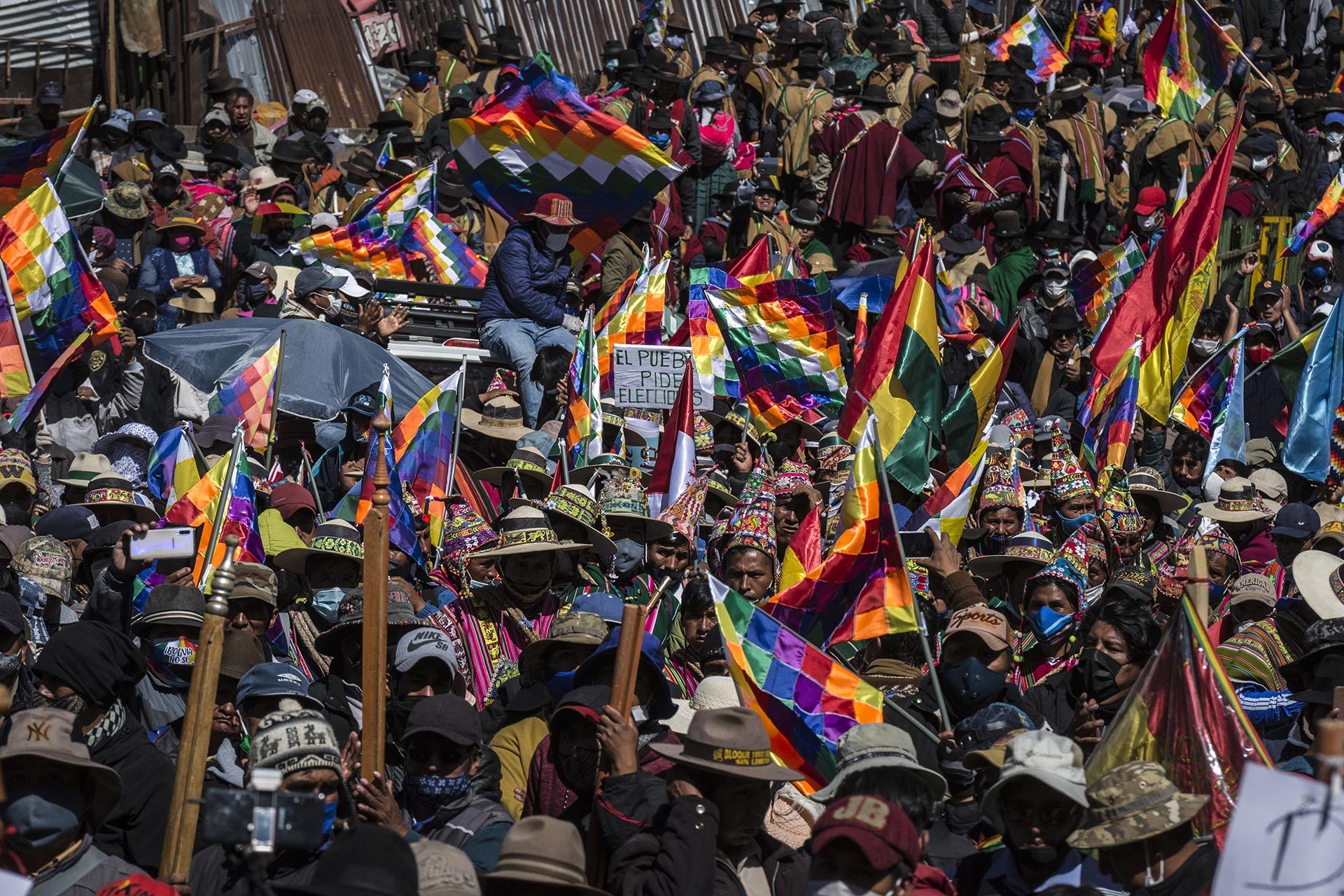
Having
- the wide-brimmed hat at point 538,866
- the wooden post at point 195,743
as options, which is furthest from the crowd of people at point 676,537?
the wooden post at point 195,743

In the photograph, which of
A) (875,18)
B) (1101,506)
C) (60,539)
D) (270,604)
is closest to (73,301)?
(60,539)

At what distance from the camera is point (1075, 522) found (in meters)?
10.8

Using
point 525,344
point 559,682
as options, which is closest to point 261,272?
point 525,344

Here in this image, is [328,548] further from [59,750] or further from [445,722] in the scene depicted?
[59,750]

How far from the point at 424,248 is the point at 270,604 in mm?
7575

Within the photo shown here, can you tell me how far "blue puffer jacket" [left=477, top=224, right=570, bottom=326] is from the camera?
512 inches

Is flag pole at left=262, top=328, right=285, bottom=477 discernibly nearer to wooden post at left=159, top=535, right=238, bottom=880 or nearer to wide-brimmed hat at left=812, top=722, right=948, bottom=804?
wide-brimmed hat at left=812, top=722, right=948, bottom=804

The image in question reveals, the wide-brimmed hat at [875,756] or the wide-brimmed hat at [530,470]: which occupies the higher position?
the wide-brimmed hat at [875,756]

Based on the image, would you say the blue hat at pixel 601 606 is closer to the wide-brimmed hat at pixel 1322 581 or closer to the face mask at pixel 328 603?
the face mask at pixel 328 603

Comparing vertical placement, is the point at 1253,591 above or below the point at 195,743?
below

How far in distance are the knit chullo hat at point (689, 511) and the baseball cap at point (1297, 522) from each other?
9.96 ft

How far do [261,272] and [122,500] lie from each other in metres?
4.37

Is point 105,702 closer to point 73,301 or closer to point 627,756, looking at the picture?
point 627,756

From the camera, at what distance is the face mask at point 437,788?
572 centimetres
